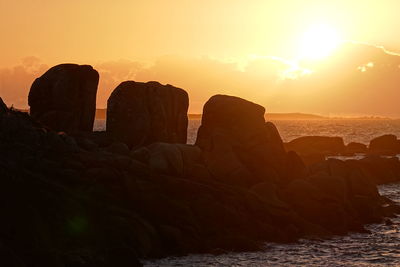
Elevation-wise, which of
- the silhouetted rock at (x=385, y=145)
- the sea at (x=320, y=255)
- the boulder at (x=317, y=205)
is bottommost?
the sea at (x=320, y=255)

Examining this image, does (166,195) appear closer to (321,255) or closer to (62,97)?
(321,255)

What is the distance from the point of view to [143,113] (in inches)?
1768

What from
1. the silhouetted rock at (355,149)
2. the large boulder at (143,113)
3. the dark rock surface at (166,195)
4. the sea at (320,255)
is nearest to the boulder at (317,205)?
the dark rock surface at (166,195)

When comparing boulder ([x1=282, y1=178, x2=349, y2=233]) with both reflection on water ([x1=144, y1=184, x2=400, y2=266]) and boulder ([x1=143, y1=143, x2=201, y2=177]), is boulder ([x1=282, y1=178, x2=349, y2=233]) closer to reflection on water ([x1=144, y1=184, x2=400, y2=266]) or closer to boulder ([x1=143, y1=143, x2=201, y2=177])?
reflection on water ([x1=144, y1=184, x2=400, y2=266])

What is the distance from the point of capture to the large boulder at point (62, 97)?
142 ft

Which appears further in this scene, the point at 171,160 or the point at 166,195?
the point at 171,160

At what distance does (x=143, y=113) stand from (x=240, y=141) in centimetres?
778

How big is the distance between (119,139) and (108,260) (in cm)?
2450

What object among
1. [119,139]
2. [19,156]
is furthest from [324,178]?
[19,156]

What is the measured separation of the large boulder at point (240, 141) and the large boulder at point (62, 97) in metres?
9.07

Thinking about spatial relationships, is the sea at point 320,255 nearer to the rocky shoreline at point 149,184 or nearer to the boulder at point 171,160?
the rocky shoreline at point 149,184

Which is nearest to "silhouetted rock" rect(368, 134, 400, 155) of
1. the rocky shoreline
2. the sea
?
the rocky shoreline

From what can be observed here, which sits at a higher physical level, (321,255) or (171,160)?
(171,160)

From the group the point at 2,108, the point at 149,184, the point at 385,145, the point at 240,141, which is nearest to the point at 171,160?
the point at 149,184
